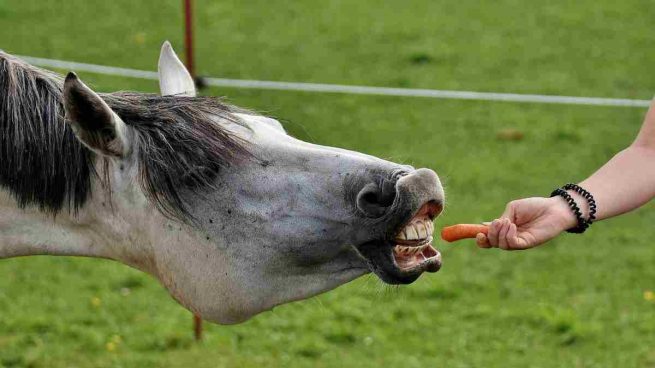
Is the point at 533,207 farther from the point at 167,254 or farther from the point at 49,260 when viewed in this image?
the point at 49,260

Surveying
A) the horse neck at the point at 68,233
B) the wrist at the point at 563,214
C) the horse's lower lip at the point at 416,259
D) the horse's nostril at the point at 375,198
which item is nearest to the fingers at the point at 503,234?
the wrist at the point at 563,214

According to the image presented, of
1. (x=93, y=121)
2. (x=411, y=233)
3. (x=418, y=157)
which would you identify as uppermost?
(x=93, y=121)

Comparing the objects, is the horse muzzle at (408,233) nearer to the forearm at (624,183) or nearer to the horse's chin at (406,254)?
the horse's chin at (406,254)

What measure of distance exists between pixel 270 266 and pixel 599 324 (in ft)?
11.1

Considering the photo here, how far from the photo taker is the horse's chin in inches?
107

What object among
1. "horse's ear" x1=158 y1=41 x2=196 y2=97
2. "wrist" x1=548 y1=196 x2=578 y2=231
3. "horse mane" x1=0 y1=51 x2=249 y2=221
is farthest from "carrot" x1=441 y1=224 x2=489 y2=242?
"horse's ear" x1=158 y1=41 x2=196 y2=97

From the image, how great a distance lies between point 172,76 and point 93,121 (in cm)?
64

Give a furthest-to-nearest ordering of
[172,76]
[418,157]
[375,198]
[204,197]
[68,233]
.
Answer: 1. [418,157]
2. [172,76]
3. [68,233]
4. [204,197]
5. [375,198]

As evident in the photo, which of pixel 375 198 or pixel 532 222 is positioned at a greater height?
pixel 375 198

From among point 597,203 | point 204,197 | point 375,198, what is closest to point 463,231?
point 597,203

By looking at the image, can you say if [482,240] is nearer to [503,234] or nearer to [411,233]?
[503,234]

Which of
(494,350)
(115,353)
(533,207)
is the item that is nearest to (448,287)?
(494,350)

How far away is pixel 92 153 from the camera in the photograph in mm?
2822

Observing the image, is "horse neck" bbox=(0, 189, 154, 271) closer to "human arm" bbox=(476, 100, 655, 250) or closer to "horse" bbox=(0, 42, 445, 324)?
"horse" bbox=(0, 42, 445, 324)
